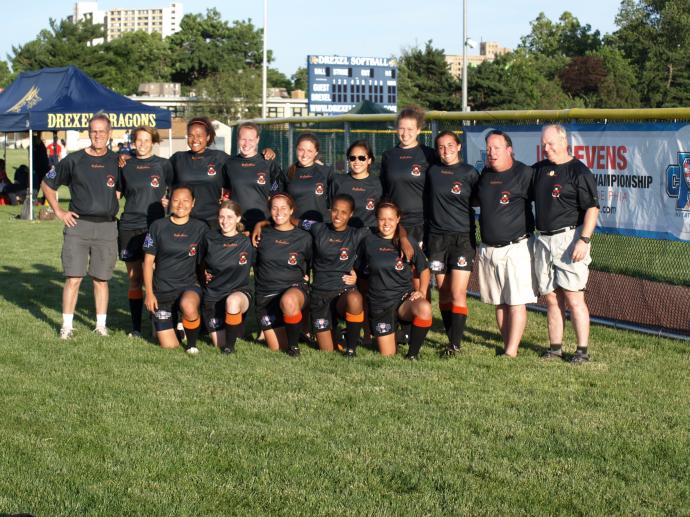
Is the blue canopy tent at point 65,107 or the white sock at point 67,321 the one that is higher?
the blue canopy tent at point 65,107

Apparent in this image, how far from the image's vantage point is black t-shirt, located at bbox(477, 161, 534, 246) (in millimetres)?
7395

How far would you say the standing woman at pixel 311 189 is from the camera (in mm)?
8266

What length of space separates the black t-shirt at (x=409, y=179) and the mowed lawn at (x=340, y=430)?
44.6 inches

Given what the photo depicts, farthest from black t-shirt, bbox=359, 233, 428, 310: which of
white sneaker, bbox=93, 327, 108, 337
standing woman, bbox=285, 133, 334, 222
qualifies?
white sneaker, bbox=93, 327, 108, 337

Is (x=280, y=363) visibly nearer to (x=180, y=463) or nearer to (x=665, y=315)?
(x=180, y=463)

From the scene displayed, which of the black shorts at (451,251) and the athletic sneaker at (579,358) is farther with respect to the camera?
the black shorts at (451,251)

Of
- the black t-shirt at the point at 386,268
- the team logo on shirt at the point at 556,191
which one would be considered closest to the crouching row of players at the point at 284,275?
the black t-shirt at the point at 386,268

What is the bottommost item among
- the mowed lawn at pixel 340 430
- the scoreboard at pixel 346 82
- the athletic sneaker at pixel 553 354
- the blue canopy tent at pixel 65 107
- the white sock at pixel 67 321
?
the mowed lawn at pixel 340 430

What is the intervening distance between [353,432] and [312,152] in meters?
3.20

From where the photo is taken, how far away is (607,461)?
16.6ft

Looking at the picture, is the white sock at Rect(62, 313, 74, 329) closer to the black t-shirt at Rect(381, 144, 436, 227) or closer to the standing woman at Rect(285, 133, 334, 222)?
the standing woman at Rect(285, 133, 334, 222)

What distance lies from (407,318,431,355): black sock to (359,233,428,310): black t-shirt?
0.37m

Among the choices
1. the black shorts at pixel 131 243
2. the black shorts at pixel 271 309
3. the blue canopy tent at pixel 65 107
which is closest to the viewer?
the black shorts at pixel 271 309

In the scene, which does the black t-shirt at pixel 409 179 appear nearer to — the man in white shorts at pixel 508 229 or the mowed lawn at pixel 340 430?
the man in white shorts at pixel 508 229
